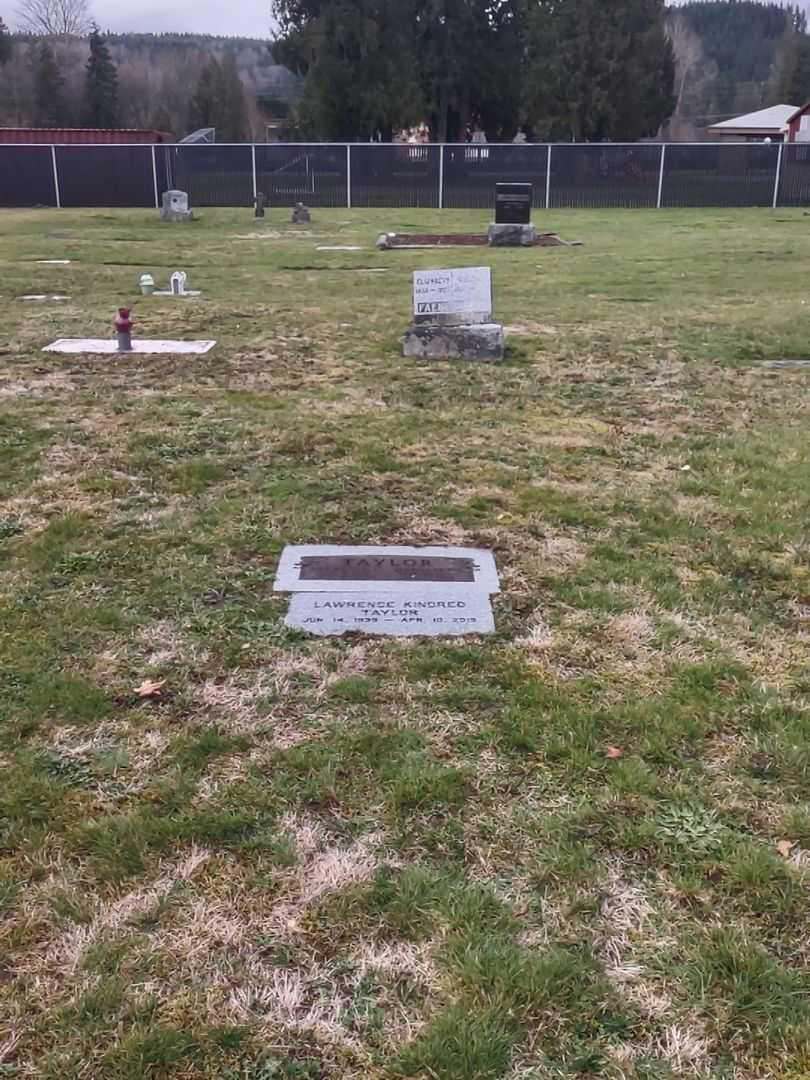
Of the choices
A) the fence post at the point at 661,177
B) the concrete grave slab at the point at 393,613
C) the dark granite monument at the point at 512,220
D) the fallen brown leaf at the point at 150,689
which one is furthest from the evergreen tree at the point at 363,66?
the fallen brown leaf at the point at 150,689

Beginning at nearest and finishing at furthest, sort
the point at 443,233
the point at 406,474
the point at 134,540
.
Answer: the point at 134,540 < the point at 406,474 < the point at 443,233

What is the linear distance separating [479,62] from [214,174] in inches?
812

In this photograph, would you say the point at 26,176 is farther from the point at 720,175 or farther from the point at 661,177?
the point at 720,175

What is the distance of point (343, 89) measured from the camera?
40781 mm

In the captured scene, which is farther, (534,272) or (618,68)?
(618,68)

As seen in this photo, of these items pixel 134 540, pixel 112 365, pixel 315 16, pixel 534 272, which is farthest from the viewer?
pixel 315 16

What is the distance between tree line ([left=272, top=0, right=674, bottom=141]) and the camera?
39.7 metres

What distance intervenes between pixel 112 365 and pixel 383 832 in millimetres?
5920

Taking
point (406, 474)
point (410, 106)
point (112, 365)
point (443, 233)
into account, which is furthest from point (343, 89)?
point (406, 474)

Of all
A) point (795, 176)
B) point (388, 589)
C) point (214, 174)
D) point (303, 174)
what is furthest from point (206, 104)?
point (388, 589)

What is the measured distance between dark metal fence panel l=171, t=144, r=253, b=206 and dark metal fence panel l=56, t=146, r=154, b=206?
854 millimetres

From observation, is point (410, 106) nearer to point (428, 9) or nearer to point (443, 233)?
point (428, 9)

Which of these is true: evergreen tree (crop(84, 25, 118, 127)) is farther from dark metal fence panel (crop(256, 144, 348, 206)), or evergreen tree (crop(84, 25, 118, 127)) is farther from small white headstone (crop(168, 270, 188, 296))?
small white headstone (crop(168, 270, 188, 296))

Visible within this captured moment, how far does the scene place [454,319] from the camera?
784cm
